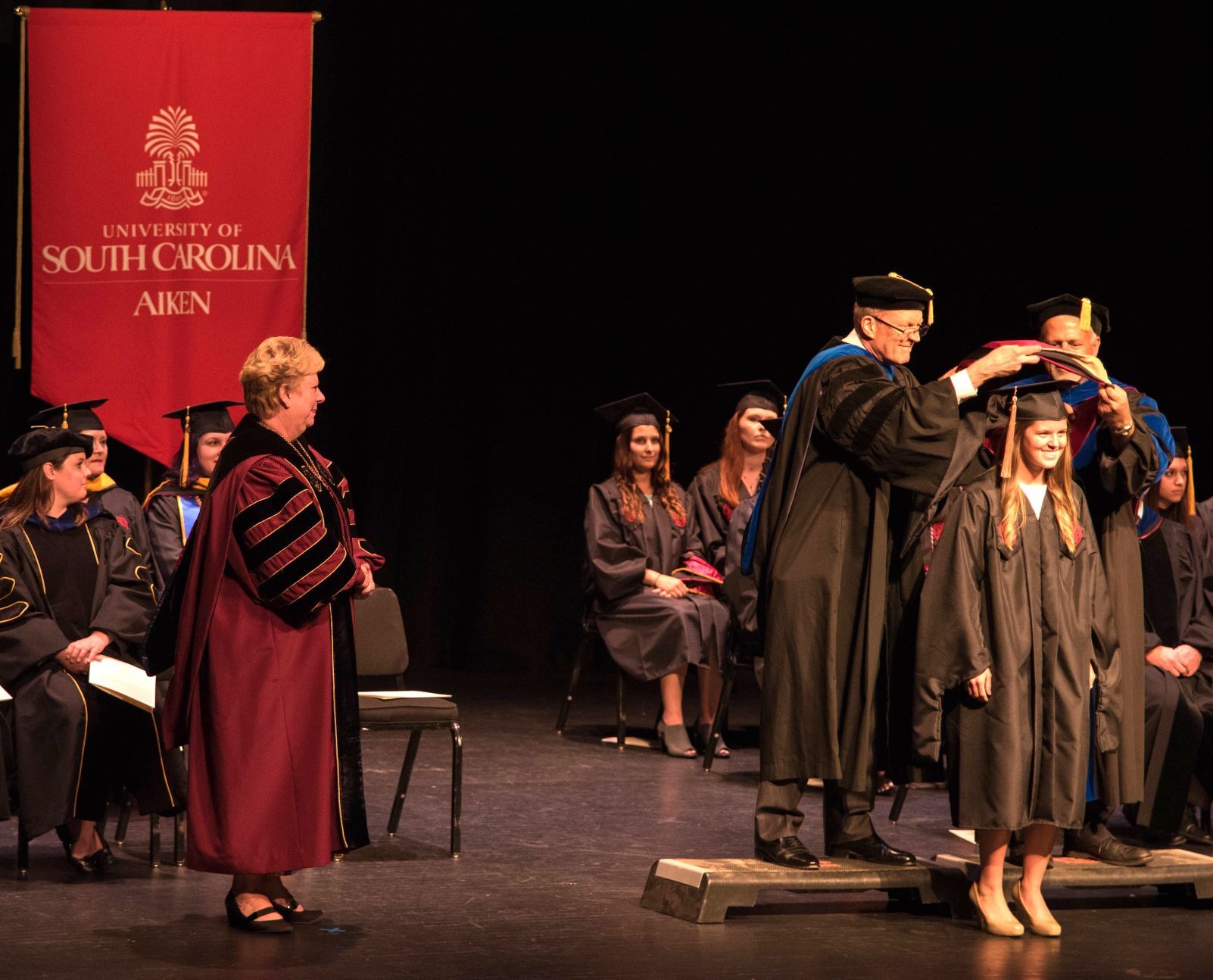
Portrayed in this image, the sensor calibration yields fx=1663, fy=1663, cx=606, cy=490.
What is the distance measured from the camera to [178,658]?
4082 mm

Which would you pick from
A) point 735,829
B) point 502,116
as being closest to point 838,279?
point 502,116

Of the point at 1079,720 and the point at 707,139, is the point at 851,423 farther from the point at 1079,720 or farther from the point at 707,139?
the point at 707,139

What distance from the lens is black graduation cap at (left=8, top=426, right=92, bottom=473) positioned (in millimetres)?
5098

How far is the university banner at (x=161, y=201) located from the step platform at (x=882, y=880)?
392 cm

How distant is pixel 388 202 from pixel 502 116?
81 cm

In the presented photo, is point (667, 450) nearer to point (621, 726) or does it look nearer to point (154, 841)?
point (621, 726)

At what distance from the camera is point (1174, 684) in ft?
18.0

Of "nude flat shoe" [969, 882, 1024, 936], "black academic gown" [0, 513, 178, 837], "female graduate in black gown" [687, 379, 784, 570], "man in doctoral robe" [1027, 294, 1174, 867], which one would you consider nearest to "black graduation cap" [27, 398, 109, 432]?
"black academic gown" [0, 513, 178, 837]

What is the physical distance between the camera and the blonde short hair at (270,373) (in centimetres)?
410

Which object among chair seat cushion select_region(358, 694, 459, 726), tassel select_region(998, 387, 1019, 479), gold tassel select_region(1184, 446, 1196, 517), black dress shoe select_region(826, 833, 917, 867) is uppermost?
tassel select_region(998, 387, 1019, 479)

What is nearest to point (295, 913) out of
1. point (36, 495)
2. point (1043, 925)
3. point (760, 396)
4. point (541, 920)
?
point (541, 920)

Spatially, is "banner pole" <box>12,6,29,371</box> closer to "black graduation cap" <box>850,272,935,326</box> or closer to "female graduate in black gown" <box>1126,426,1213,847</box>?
"black graduation cap" <box>850,272,935,326</box>

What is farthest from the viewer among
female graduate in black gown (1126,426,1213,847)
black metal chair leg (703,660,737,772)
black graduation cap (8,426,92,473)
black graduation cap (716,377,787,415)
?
black graduation cap (716,377,787,415)

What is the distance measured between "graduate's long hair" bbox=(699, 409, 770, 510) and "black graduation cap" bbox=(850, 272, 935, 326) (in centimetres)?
325
